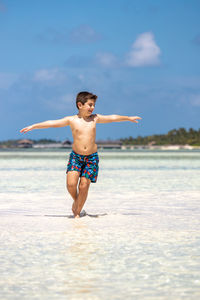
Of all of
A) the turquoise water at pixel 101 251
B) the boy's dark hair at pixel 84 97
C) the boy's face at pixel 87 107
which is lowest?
the turquoise water at pixel 101 251

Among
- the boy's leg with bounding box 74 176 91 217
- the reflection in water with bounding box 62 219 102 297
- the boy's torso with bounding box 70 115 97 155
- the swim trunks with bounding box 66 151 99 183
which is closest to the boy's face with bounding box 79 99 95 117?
the boy's torso with bounding box 70 115 97 155

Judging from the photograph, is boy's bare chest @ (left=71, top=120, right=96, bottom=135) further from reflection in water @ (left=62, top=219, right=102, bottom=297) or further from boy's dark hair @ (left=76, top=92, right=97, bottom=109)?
reflection in water @ (left=62, top=219, right=102, bottom=297)

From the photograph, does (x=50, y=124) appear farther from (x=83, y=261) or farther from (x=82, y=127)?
(x=83, y=261)

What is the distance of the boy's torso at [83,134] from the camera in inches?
286

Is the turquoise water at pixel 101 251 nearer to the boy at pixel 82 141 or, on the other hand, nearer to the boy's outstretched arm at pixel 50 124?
the boy at pixel 82 141

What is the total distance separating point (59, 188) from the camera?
13.3 metres

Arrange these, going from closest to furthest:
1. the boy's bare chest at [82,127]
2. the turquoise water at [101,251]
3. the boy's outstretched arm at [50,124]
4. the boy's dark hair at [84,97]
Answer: the turquoise water at [101,251] → the boy's outstretched arm at [50,124] → the boy's dark hair at [84,97] → the boy's bare chest at [82,127]

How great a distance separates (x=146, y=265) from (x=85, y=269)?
1.67ft

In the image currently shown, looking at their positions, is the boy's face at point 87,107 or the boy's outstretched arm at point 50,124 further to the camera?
the boy's face at point 87,107

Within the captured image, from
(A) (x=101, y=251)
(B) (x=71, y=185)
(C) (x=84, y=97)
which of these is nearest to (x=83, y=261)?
(A) (x=101, y=251)

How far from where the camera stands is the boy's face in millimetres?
7301

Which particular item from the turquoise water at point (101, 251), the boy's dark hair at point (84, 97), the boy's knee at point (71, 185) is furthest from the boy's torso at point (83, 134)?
the turquoise water at point (101, 251)

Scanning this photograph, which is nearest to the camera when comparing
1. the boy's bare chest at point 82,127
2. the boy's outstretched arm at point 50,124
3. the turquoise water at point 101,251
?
the turquoise water at point 101,251

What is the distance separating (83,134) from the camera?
737 cm
